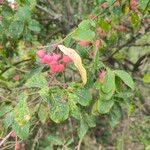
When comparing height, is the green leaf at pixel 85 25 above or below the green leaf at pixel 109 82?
above

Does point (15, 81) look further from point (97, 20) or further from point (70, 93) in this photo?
point (70, 93)

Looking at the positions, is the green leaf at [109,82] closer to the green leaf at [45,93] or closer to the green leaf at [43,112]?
the green leaf at [45,93]

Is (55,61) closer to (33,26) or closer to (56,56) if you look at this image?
(56,56)

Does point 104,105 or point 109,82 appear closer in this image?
point 109,82

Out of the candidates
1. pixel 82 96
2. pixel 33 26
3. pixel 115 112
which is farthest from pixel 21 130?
pixel 33 26

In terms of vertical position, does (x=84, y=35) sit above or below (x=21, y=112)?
above

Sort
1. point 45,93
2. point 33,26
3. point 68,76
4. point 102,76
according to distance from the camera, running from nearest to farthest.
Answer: point 45,93 < point 102,76 < point 33,26 < point 68,76

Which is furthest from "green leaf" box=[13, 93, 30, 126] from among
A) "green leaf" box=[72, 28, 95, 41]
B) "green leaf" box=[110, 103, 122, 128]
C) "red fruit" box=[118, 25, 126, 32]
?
"red fruit" box=[118, 25, 126, 32]

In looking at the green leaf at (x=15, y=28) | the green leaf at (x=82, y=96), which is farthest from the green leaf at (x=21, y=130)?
the green leaf at (x=15, y=28)
